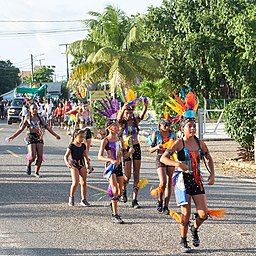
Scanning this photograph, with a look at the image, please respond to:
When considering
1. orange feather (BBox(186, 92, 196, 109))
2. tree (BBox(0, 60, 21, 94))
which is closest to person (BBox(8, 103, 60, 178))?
orange feather (BBox(186, 92, 196, 109))

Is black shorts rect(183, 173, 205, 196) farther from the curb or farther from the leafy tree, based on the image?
the leafy tree

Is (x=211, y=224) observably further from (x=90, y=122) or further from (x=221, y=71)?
(x=221, y=71)

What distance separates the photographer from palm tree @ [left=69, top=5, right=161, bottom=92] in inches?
1182

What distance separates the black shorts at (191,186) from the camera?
23.7 feet

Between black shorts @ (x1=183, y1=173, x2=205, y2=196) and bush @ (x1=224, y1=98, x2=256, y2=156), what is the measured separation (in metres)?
9.26

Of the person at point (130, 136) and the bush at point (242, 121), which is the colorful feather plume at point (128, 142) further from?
the bush at point (242, 121)

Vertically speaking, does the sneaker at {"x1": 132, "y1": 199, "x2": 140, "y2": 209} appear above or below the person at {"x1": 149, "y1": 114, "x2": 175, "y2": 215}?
below

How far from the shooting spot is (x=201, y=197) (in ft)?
23.6

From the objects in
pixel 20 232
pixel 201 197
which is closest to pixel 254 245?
pixel 201 197

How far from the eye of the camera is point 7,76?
9394 centimetres

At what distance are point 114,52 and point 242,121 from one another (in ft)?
47.3

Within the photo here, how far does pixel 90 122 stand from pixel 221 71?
2389cm

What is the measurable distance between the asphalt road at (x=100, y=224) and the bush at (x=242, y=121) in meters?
2.83

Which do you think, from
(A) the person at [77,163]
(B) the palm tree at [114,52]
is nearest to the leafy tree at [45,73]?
(B) the palm tree at [114,52]
